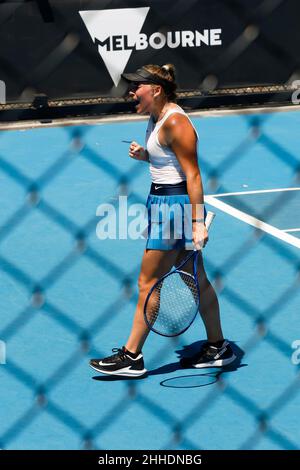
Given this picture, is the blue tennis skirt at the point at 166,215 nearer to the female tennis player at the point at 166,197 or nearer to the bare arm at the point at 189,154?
the female tennis player at the point at 166,197

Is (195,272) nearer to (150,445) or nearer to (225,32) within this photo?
(150,445)

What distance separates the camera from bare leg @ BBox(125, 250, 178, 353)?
19.0 feet

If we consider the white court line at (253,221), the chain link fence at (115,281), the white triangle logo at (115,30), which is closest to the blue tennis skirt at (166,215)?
the chain link fence at (115,281)

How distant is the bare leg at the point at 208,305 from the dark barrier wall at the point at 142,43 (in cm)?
532

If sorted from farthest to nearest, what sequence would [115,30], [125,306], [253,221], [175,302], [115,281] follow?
[115,30] < [253,221] < [115,281] < [125,306] < [175,302]

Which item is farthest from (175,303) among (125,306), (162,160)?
(125,306)

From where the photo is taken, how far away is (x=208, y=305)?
594cm

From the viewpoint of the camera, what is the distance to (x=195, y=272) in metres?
5.59

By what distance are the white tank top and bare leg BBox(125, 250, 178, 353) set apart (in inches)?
15.0

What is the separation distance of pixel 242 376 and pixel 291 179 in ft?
11.9

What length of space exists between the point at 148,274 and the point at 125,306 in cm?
104

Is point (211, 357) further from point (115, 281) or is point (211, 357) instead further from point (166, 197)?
point (115, 281)

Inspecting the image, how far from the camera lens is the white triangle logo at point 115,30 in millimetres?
11148

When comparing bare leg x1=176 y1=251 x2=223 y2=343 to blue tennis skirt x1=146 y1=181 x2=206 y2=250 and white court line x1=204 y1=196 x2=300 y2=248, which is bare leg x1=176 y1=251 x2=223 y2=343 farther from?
white court line x1=204 y1=196 x2=300 y2=248
